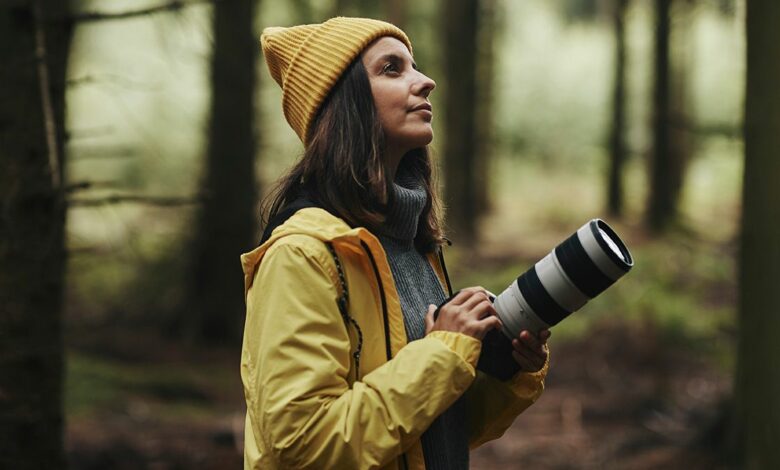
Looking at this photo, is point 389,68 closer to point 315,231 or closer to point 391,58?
point 391,58

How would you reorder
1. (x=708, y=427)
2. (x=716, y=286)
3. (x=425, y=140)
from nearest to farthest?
1. (x=425, y=140)
2. (x=708, y=427)
3. (x=716, y=286)

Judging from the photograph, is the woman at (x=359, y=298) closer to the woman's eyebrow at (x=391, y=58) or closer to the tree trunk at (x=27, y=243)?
the woman's eyebrow at (x=391, y=58)

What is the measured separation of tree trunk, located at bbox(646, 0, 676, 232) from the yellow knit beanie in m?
15.2

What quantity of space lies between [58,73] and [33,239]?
34.6 inches

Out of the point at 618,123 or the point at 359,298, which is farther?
the point at 618,123

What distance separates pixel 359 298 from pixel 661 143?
55.8 feet

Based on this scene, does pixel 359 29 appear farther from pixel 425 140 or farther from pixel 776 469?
pixel 776 469

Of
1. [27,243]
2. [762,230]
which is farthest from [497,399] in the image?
[27,243]

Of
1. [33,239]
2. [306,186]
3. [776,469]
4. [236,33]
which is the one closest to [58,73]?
[33,239]

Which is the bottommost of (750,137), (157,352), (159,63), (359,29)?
(157,352)

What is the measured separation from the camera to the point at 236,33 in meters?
10.8

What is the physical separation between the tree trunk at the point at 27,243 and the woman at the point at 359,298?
1.91 m

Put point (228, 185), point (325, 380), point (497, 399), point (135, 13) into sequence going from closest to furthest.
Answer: point (325, 380) → point (497, 399) → point (135, 13) → point (228, 185)

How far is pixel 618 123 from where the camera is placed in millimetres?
20703
